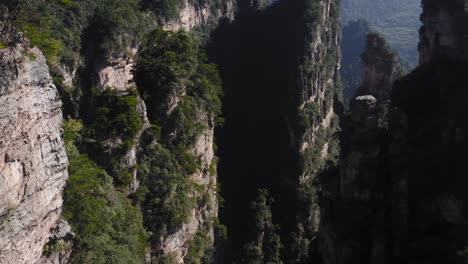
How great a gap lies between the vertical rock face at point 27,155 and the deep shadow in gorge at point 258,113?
3071cm

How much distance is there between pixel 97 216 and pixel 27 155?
6.50 m

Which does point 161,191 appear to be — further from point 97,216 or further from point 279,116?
point 279,116

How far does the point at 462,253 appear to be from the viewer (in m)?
21.9

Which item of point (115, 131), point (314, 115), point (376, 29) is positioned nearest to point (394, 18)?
point (376, 29)

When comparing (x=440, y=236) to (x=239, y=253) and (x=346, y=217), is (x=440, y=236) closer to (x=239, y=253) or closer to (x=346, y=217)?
(x=346, y=217)

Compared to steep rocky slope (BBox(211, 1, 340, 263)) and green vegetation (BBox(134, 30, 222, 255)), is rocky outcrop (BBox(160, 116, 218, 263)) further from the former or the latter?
steep rocky slope (BBox(211, 1, 340, 263))

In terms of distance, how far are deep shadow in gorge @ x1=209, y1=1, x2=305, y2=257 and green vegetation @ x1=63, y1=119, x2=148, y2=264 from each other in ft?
73.7

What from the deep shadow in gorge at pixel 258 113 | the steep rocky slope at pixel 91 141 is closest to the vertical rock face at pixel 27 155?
the steep rocky slope at pixel 91 141

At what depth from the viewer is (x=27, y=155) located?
14414mm

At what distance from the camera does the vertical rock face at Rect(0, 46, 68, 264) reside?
13516mm

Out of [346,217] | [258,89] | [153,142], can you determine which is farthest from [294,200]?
[153,142]

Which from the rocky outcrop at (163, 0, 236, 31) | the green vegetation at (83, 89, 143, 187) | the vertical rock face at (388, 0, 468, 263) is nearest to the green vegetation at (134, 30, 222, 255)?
the green vegetation at (83, 89, 143, 187)

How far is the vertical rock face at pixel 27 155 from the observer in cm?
1352

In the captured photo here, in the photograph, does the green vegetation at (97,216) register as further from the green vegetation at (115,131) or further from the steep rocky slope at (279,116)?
the steep rocky slope at (279,116)
